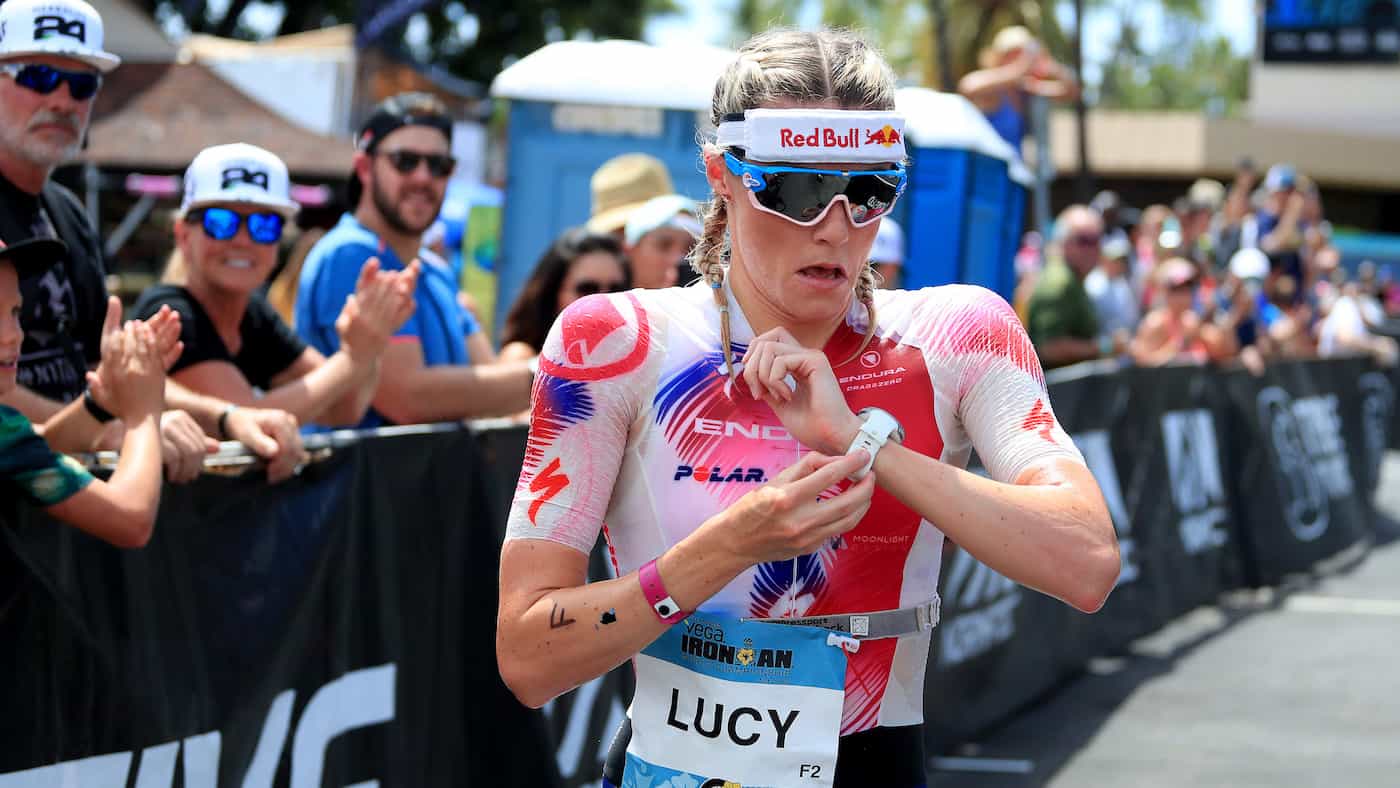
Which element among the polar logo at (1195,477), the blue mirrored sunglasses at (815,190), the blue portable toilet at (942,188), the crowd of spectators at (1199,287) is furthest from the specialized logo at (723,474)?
the polar logo at (1195,477)

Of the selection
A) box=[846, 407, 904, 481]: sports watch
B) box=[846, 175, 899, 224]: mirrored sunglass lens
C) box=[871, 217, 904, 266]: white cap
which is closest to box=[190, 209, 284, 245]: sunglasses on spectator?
box=[846, 175, 899, 224]: mirrored sunglass lens

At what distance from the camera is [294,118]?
2014 centimetres

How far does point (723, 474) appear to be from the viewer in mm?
2537

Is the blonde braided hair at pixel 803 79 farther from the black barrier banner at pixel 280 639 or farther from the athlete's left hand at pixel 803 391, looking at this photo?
the black barrier banner at pixel 280 639

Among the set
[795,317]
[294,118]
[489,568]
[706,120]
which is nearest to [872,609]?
[795,317]

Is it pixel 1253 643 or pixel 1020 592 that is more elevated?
pixel 1020 592

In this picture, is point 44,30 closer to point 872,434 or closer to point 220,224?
point 220,224

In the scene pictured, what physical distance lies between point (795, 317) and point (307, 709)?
2.28 meters

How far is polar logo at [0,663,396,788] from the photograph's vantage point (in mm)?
3645

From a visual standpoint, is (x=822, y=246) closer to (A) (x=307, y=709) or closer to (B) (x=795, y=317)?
(B) (x=795, y=317)

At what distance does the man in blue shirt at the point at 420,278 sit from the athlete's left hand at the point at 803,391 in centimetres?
292

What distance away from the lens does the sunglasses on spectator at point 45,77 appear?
163 inches

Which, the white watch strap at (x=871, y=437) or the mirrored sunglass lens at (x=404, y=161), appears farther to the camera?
the mirrored sunglass lens at (x=404, y=161)

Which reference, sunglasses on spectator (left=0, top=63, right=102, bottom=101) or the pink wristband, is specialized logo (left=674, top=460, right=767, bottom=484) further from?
sunglasses on spectator (left=0, top=63, right=102, bottom=101)
